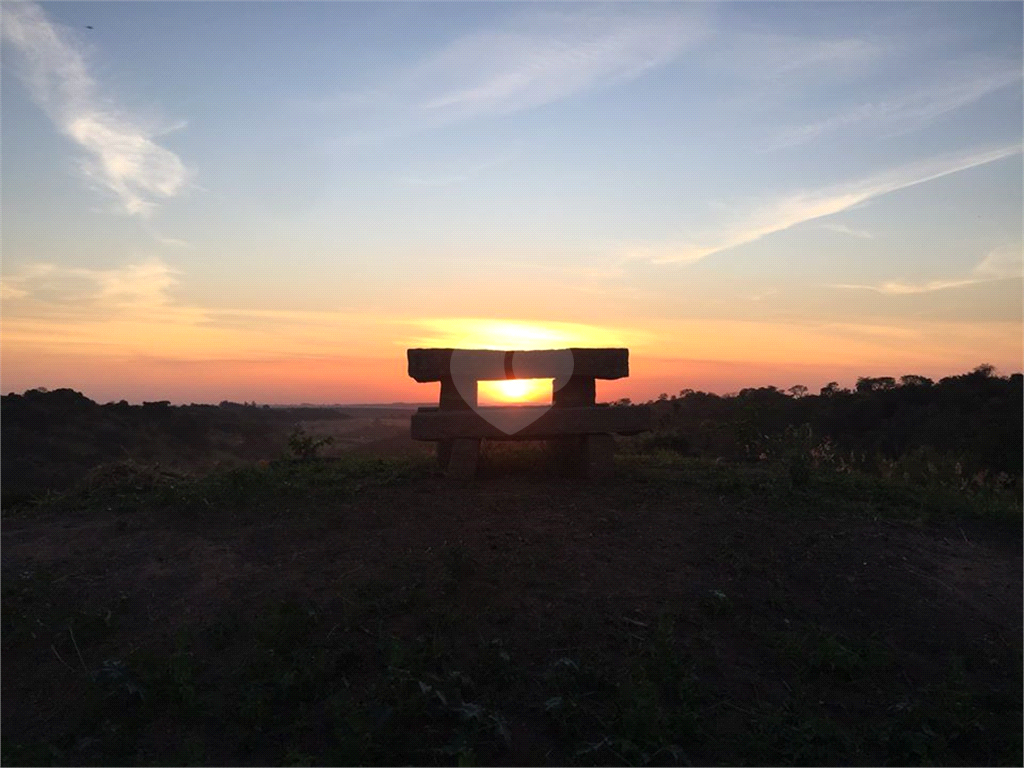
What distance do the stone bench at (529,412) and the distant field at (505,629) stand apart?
82 cm

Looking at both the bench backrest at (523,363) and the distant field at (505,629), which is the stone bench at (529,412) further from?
the distant field at (505,629)

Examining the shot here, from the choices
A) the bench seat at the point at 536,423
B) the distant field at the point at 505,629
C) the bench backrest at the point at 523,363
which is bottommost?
the distant field at the point at 505,629

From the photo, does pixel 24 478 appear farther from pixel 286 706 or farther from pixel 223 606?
pixel 286 706

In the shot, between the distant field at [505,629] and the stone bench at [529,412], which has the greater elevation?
the stone bench at [529,412]

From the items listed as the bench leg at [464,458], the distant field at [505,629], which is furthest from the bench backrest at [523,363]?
the distant field at [505,629]

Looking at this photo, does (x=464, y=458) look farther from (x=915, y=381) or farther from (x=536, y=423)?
(x=915, y=381)

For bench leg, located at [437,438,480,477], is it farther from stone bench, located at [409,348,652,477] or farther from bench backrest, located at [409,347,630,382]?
bench backrest, located at [409,347,630,382]

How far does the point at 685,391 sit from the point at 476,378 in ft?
66.5

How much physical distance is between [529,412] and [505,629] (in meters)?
3.76

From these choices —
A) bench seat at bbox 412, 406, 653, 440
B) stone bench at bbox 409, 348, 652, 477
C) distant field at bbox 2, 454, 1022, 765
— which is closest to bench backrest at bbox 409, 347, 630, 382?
stone bench at bbox 409, 348, 652, 477

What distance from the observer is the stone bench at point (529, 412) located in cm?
823

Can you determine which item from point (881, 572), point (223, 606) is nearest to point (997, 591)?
point (881, 572)

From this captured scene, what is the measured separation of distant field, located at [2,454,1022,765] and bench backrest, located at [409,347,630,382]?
1.42 metres

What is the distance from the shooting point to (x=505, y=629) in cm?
489
